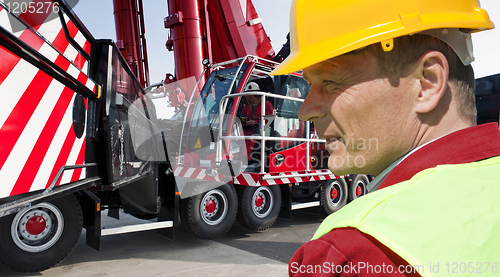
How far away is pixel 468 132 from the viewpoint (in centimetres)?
68

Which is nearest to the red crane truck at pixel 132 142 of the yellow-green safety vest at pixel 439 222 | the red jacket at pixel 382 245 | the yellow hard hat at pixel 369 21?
the yellow hard hat at pixel 369 21

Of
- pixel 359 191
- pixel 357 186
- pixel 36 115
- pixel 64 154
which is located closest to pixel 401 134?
pixel 36 115

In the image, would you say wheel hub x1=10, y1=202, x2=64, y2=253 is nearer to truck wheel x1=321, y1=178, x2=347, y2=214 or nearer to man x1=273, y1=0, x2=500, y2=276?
man x1=273, y1=0, x2=500, y2=276

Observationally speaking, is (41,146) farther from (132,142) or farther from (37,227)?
(132,142)

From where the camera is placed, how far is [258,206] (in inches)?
225

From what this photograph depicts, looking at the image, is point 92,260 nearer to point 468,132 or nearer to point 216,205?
point 216,205

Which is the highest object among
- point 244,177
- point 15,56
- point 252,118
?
point 15,56

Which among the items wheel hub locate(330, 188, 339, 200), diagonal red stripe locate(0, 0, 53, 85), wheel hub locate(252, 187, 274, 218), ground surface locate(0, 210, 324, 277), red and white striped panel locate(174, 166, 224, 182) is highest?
diagonal red stripe locate(0, 0, 53, 85)

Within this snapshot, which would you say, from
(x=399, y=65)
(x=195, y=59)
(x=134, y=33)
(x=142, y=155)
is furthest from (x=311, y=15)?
(x=134, y=33)

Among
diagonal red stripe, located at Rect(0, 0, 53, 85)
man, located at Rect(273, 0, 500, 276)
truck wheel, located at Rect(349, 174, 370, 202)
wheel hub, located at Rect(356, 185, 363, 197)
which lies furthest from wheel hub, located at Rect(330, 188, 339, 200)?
man, located at Rect(273, 0, 500, 276)

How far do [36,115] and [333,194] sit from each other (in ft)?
19.4

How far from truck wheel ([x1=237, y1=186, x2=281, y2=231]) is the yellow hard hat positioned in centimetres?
469

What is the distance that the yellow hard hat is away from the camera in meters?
0.77

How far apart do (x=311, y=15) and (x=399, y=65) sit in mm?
276
